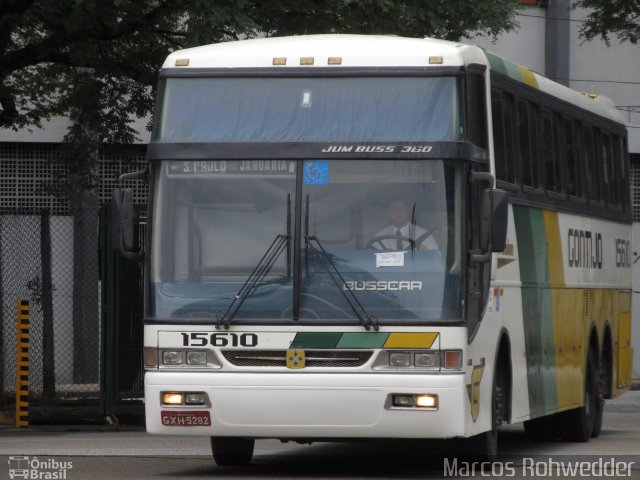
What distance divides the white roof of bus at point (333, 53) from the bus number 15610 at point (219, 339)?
2119 mm

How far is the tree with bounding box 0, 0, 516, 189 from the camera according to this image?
59.1ft

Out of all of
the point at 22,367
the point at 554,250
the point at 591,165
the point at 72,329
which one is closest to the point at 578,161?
the point at 591,165

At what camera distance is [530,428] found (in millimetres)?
17016

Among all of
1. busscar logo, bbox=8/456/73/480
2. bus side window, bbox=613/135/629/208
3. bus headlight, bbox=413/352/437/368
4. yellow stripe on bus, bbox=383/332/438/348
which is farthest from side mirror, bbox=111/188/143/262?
bus side window, bbox=613/135/629/208

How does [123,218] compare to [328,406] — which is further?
[123,218]

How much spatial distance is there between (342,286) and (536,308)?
330cm

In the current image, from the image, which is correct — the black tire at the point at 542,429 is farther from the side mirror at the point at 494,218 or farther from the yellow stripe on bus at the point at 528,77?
the side mirror at the point at 494,218

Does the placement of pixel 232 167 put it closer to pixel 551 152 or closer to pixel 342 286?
pixel 342 286

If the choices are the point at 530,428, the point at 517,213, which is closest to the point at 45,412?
the point at 530,428

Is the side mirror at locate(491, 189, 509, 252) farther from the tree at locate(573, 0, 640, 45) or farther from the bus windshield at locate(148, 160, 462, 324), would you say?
the tree at locate(573, 0, 640, 45)

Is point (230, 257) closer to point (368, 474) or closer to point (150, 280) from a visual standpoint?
point (150, 280)

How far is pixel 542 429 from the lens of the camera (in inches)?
668

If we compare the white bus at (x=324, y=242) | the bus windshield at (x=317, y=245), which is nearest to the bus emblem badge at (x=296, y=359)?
the white bus at (x=324, y=242)

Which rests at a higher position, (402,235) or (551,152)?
(551,152)
